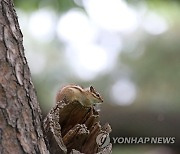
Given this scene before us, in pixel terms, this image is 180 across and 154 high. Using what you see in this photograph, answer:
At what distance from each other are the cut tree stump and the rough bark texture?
3 cm

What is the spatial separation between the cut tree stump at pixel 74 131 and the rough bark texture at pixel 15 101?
0.10ft

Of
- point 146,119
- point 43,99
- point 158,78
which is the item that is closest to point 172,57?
point 158,78

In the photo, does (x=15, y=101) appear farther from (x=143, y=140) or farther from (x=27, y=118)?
(x=143, y=140)

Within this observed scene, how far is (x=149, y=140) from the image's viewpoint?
5.17ft

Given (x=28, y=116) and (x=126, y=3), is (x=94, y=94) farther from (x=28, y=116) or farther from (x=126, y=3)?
(x=126, y=3)

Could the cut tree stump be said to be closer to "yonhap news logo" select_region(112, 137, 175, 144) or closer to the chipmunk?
the chipmunk

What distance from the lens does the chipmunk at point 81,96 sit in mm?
611

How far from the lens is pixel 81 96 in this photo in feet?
2.01

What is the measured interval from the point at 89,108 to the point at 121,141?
865mm

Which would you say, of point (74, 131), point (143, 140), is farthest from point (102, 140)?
point (143, 140)

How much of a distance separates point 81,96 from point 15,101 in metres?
0.09

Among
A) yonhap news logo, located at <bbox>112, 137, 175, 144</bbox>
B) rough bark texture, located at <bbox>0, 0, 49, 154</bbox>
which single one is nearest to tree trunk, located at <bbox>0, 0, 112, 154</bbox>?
rough bark texture, located at <bbox>0, 0, 49, 154</bbox>

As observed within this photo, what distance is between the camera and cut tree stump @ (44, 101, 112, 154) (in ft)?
1.93

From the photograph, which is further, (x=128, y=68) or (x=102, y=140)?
(x=128, y=68)
